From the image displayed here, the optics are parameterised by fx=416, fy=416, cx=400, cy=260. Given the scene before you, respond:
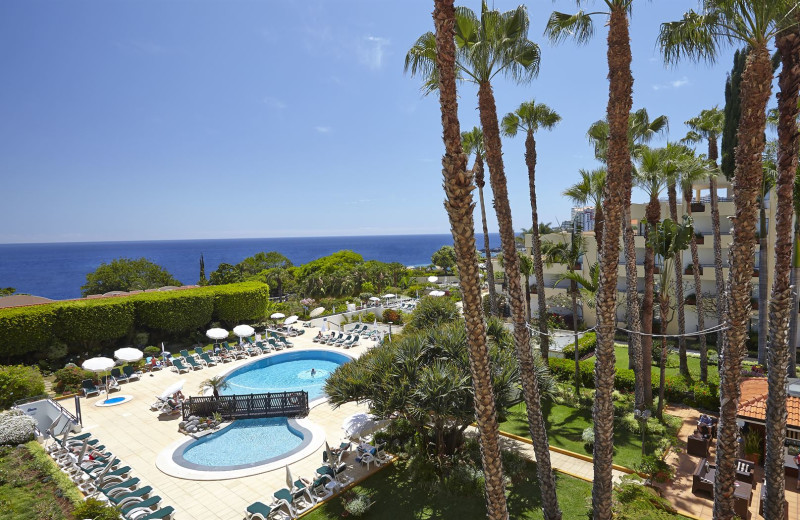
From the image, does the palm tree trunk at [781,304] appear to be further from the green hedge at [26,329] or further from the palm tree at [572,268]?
the green hedge at [26,329]

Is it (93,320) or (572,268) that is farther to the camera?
Answer: (93,320)

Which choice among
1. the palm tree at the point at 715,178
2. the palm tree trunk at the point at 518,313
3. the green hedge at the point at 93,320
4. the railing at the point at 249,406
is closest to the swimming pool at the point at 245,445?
the railing at the point at 249,406

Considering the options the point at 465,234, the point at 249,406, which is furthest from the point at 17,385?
the point at 465,234

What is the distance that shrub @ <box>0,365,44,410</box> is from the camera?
737 inches

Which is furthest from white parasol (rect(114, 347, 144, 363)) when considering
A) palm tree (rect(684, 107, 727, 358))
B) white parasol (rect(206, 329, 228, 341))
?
palm tree (rect(684, 107, 727, 358))

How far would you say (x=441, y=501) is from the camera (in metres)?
12.1

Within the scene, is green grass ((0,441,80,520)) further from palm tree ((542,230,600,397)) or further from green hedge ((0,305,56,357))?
palm tree ((542,230,600,397))

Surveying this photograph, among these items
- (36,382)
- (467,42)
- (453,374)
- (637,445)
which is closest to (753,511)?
(637,445)

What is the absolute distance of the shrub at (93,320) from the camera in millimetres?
25531

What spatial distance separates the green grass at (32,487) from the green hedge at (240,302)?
17534 millimetres

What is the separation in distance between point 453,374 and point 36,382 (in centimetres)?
2072

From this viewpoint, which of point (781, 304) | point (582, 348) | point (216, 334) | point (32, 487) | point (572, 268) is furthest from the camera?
point (216, 334)

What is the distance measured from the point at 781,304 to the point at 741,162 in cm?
338

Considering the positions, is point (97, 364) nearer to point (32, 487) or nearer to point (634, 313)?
point (32, 487)
